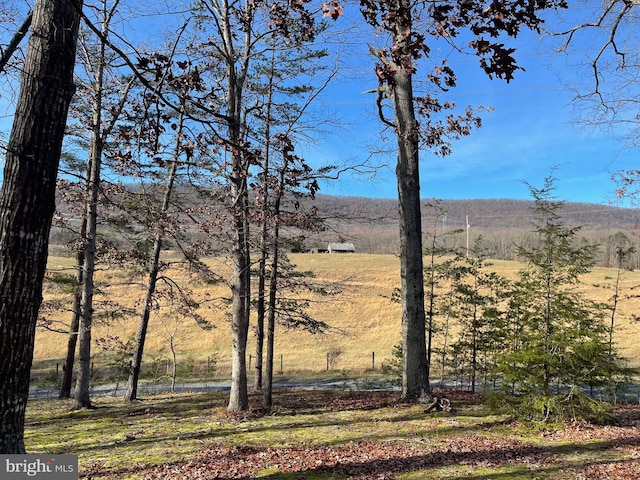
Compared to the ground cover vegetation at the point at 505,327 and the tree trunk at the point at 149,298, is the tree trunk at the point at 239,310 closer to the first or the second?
the ground cover vegetation at the point at 505,327

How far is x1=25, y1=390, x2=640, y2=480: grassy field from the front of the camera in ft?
→ 15.0

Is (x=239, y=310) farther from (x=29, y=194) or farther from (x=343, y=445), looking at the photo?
(x=29, y=194)

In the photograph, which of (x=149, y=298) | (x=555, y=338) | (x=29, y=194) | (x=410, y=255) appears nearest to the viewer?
(x=29, y=194)

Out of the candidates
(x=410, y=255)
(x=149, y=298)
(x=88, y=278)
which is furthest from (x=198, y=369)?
(x=410, y=255)

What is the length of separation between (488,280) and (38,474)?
14120 millimetres

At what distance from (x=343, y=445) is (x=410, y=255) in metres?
3.83

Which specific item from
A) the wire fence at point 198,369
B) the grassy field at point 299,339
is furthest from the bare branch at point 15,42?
the wire fence at point 198,369

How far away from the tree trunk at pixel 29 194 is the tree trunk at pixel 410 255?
5710 mm

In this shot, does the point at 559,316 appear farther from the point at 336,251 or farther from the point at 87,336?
the point at 336,251

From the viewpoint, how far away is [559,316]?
275 inches

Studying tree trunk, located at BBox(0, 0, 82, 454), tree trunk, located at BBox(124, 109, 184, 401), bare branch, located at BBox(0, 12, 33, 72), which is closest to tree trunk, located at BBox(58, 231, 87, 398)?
tree trunk, located at BBox(124, 109, 184, 401)

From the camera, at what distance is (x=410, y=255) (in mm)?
8164

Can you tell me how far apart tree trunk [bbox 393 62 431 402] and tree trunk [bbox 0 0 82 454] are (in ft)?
18.7

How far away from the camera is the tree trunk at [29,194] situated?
3.10m
